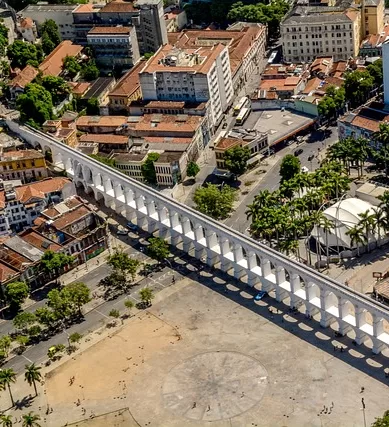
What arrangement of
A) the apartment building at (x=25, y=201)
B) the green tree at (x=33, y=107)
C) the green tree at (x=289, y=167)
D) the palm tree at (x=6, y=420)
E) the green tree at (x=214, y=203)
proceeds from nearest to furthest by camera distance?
the palm tree at (x=6, y=420)
the green tree at (x=214, y=203)
the apartment building at (x=25, y=201)
the green tree at (x=289, y=167)
the green tree at (x=33, y=107)

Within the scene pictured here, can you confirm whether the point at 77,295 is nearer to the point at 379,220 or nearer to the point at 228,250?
the point at 228,250

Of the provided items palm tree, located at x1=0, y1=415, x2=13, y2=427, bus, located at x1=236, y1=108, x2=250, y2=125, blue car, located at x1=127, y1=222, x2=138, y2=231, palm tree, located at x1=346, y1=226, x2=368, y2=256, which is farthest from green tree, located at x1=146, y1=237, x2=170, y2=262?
bus, located at x1=236, y1=108, x2=250, y2=125

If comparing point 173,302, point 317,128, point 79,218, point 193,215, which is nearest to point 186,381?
point 173,302

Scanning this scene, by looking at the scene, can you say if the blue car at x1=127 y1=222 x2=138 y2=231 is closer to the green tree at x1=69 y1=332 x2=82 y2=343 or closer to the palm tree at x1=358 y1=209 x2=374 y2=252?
the green tree at x1=69 y1=332 x2=82 y2=343

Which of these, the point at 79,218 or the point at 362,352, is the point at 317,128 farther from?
the point at 362,352

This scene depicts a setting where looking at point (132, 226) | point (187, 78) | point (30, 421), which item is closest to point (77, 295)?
point (132, 226)

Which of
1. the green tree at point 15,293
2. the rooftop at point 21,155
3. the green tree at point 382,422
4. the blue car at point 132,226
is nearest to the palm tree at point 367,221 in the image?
the green tree at point 382,422

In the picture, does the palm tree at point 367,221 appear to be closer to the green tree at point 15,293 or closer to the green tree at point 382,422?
the green tree at point 382,422
